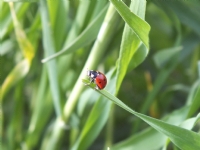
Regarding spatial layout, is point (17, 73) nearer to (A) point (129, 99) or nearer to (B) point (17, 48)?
(B) point (17, 48)

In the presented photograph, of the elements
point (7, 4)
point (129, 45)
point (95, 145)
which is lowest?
point (129, 45)

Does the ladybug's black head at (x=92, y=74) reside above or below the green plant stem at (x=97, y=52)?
below

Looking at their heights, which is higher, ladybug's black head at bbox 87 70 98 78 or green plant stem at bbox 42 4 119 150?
green plant stem at bbox 42 4 119 150

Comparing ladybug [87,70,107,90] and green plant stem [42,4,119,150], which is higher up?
green plant stem [42,4,119,150]

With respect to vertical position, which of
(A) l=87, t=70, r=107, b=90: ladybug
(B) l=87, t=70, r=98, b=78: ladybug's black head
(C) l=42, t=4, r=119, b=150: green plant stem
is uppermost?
(C) l=42, t=4, r=119, b=150: green plant stem

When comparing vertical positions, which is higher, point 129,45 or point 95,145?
point 95,145

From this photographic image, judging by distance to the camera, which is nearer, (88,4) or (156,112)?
(88,4)

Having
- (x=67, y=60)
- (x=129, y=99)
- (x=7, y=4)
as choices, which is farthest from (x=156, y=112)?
(x=7, y=4)

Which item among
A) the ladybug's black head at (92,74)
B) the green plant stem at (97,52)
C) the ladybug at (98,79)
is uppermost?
the green plant stem at (97,52)
